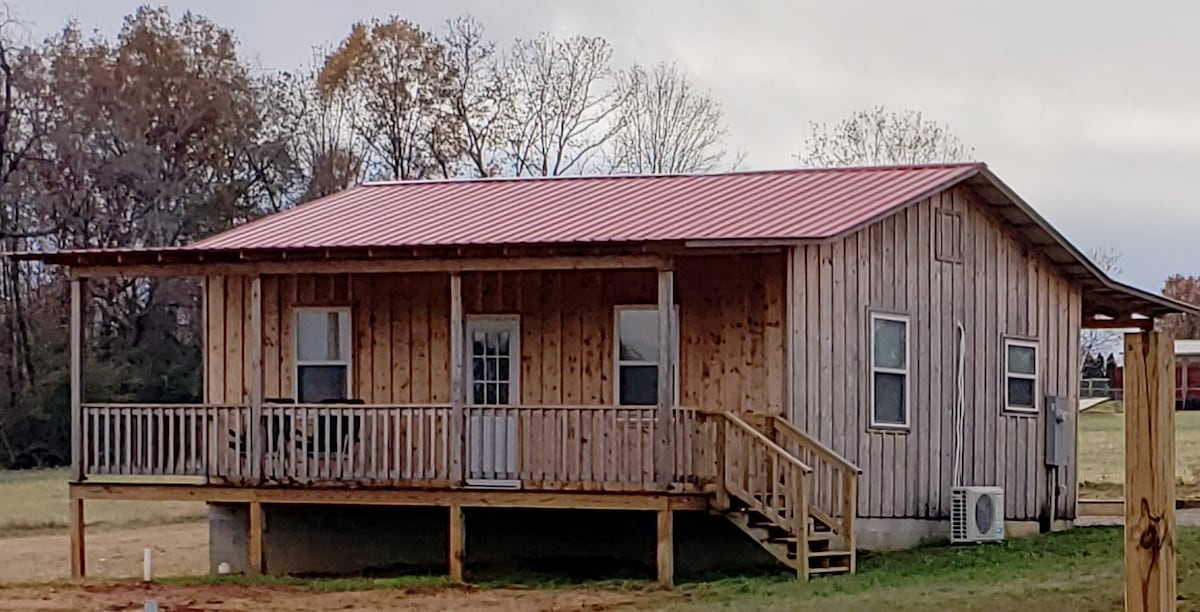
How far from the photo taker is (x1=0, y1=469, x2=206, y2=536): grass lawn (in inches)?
1177

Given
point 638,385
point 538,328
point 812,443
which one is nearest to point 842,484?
point 812,443

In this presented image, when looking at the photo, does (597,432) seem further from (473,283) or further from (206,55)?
(206,55)

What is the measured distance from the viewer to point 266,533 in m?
21.0

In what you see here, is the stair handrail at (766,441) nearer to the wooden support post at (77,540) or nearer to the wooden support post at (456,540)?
the wooden support post at (456,540)

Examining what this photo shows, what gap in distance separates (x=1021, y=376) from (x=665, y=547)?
7.00 metres

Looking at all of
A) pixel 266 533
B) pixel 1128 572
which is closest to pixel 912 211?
pixel 266 533

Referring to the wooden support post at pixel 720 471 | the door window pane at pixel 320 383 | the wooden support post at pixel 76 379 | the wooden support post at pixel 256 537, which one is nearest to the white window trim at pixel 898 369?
the wooden support post at pixel 720 471

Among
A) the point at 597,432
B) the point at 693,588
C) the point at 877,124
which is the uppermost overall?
the point at 877,124

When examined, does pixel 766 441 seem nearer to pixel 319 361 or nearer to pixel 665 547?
pixel 665 547

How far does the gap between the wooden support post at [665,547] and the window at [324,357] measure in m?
4.68

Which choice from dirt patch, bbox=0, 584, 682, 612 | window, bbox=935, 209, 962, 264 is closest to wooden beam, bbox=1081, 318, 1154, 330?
window, bbox=935, 209, 962, 264

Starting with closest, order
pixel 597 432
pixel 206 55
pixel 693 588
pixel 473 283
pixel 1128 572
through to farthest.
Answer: pixel 1128 572
pixel 693 588
pixel 597 432
pixel 473 283
pixel 206 55

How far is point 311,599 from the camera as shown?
17250 mm

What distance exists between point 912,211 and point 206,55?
3574 centimetres
